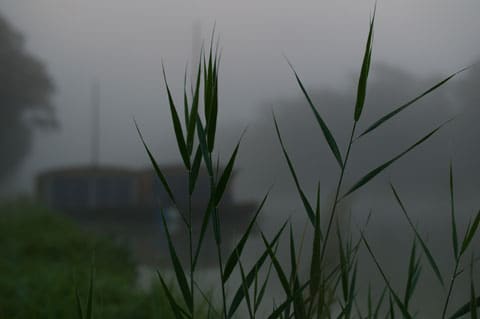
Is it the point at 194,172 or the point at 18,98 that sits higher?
the point at 194,172

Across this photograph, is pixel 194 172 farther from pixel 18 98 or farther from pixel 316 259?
pixel 18 98

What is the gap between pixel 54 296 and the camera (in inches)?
79.6

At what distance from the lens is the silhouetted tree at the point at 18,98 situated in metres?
2.62

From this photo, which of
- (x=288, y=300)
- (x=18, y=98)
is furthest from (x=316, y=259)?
(x=18, y=98)

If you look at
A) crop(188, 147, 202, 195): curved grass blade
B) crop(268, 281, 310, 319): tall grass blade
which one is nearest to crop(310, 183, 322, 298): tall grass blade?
crop(268, 281, 310, 319): tall grass blade

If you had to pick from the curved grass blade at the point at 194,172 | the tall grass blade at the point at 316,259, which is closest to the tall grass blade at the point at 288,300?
the tall grass blade at the point at 316,259

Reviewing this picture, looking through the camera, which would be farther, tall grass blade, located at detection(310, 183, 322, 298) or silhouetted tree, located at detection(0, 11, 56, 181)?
silhouetted tree, located at detection(0, 11, 56, 181)

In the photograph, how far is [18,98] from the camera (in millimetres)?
2846

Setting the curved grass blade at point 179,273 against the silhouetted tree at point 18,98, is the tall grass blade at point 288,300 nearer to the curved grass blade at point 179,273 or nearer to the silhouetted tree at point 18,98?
the curved grass blade at point 179,273

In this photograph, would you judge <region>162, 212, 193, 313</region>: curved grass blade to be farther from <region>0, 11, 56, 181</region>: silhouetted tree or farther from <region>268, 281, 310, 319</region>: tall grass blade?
<region>0, 11, 56, 181</region>: silhouetted tree

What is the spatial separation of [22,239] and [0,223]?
0.12 m

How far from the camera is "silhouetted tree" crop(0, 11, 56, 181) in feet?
8.58

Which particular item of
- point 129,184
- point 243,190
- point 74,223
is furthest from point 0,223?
point 243,190

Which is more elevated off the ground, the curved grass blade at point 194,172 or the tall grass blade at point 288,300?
the curved grass blade at point 194,172
